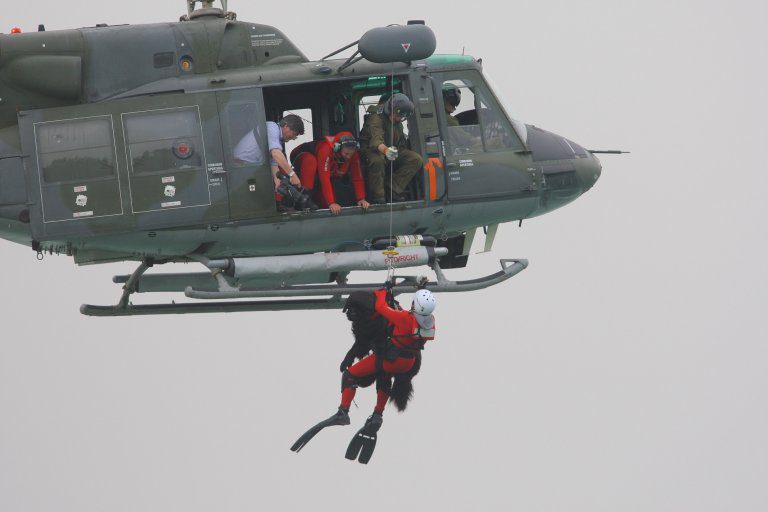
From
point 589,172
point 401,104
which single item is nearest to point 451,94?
point 401,104

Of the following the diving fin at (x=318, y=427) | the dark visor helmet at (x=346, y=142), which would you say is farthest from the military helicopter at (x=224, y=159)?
the diving fin at (x=318, y=427)

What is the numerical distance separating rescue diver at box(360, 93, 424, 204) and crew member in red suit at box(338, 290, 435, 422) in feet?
3.48

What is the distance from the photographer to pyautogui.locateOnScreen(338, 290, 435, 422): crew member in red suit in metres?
16.8

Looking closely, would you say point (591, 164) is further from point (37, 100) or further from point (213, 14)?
point (37, 100)

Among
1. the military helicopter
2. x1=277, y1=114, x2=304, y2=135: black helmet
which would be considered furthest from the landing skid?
x1=277, y1=114, x2=304, y2=135: black helmet

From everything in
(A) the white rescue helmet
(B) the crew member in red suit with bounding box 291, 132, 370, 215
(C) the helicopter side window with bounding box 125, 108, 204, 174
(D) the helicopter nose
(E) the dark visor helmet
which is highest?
(C) the helicopter side window with bounding box 125, 108, 204, 174

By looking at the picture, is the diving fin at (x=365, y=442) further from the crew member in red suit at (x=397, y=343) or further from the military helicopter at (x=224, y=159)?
the military helicopter at (x=224, y=159)

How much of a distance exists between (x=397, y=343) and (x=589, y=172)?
284 cm

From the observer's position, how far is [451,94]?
706 inches

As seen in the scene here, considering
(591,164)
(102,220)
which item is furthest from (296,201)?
(591,164)

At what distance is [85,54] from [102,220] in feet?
5.00

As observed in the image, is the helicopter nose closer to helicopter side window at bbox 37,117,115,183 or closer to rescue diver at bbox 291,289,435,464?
rescue diver at bbox 291,289,435,464

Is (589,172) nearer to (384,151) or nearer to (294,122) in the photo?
(384,151)

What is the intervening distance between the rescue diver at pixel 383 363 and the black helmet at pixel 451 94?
79.8 inches
